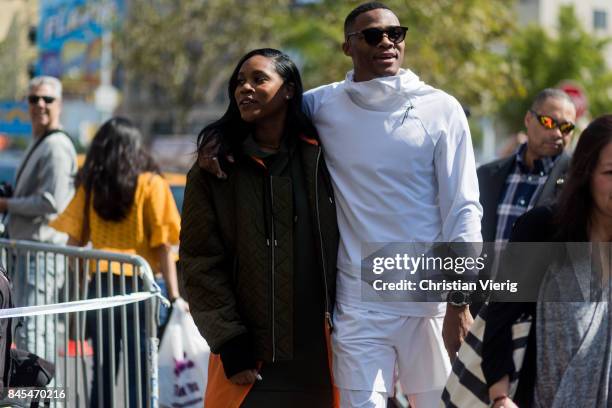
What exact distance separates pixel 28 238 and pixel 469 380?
4.52 metres

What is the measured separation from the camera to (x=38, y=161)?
7082mm

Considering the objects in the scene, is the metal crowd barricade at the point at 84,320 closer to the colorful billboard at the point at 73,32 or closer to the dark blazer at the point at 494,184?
the dark blazer at the point at 494,184

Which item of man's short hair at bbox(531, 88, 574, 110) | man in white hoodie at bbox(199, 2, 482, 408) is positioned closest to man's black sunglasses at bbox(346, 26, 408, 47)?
man in white hoodie at bbox(199, 2, 482, 408)

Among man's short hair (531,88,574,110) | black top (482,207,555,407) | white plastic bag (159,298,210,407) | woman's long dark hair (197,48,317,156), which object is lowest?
white plastic bag (159,298,210,407)

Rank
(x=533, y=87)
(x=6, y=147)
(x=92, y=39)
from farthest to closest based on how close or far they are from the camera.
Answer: (x=6, y=147) < (x=533, y=87) < (x=92, y=39)

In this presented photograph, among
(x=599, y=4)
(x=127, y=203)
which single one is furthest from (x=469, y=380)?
(x=599, y=4)

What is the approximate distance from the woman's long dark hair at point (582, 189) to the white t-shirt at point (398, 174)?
74 centimetres

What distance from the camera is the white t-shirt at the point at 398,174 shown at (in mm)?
4031

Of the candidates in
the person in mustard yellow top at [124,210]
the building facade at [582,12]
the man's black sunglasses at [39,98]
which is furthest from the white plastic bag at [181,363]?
the building facade at [582,12]

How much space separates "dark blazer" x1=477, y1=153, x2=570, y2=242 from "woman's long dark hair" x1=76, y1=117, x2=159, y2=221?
1.92 meters

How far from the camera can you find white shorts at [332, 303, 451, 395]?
156 inches

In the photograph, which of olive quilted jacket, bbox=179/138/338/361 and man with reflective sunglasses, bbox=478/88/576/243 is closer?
olive quilted jacket, bbox=179/138/338/361

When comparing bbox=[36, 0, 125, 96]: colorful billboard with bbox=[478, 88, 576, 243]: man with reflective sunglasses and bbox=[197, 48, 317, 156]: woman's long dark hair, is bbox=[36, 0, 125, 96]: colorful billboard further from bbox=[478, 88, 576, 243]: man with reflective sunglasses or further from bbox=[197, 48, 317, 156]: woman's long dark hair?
bbox=[197, 48, 317, 156]: woman's long dark hair

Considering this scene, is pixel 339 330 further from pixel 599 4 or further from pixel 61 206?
pixel 599 4
